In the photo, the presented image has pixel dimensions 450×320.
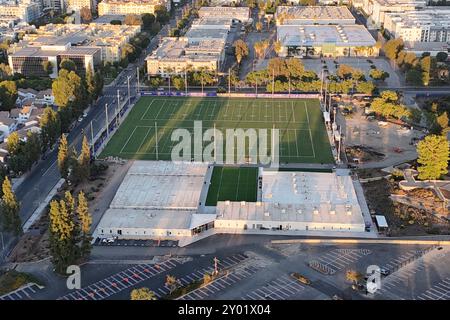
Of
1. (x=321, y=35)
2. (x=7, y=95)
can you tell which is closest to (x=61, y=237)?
(x=7, y=95)

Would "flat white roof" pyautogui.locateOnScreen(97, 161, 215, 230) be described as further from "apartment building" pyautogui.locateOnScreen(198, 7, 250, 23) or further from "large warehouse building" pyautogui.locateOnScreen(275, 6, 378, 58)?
"apartment building" pyautogui.locateOnScreen(198, 7, 250, 23)

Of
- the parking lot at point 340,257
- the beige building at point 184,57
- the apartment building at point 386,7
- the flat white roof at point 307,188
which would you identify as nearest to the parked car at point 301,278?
the parking lot at point 340,257

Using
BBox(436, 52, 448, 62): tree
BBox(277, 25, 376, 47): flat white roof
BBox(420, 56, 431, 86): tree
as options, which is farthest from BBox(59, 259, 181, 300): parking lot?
BBox(277, 25, 376, 47): flat white roof

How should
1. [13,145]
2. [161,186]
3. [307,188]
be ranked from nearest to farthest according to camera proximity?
1. [307,188]
2. [161,186]
3. [13,145]

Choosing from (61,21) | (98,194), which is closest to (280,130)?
(98,194)

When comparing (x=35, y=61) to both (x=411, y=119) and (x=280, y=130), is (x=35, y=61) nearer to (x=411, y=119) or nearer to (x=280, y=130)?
(x=280, y=130)

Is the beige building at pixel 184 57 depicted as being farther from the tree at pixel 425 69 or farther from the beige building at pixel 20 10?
the beige building at pixel 20 10

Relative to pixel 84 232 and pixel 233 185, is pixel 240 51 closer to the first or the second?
pixel 233 185
